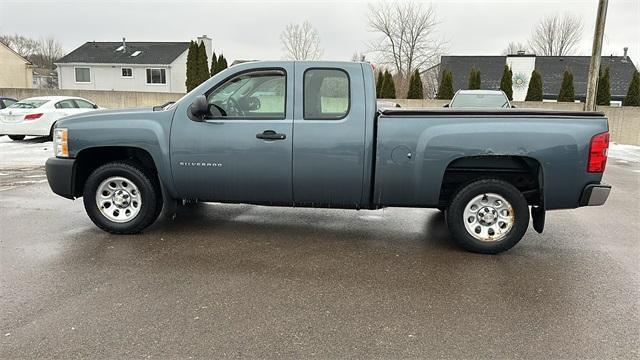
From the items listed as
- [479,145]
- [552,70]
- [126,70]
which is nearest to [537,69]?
[552,70]

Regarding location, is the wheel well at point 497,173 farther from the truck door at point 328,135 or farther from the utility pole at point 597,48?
the utility pole at point 597,48

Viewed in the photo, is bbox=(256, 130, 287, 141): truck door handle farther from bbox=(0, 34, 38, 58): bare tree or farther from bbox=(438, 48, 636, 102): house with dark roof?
bbox=(0, 34, 38, 58): bare tree

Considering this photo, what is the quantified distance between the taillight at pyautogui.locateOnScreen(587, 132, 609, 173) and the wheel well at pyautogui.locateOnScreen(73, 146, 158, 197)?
4.53 m

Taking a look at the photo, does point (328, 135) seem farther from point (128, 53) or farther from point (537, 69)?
point (128, 53)

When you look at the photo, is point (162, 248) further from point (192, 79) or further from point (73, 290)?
point (192, 79)

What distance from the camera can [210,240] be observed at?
5332 millimetres

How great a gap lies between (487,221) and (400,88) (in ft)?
107

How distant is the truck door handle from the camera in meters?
4.97

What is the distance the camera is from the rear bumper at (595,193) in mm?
4695

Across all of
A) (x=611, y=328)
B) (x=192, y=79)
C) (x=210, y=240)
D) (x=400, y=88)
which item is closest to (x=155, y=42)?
(x=192, y=79)

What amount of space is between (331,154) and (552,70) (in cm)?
4070

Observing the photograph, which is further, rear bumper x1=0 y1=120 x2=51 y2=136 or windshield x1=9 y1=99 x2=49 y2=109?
windshield x1=9 y1=99 x2=49 y2=109

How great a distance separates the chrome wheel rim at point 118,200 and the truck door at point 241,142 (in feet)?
1.98

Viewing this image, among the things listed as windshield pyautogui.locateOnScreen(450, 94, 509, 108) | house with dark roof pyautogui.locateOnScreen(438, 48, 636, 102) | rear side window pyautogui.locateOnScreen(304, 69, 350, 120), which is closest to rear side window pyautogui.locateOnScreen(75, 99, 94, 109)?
windshield pyautogui.locateOnScreen(450, 94, 509, 108)
